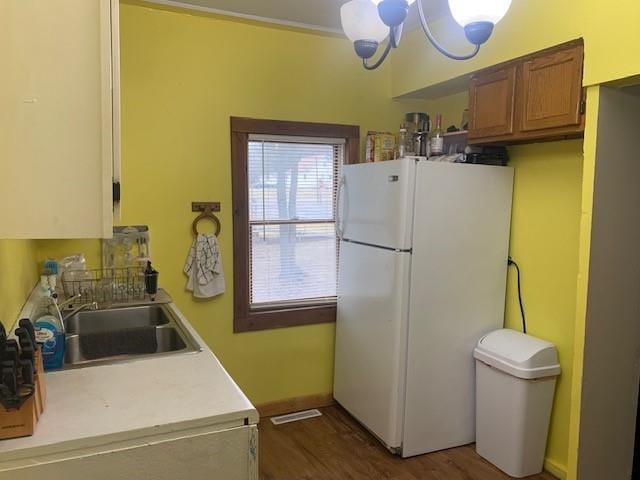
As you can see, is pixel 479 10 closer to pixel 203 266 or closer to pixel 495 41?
pixel 495 41

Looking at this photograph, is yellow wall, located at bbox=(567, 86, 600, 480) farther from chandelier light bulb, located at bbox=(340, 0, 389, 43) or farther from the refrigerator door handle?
the refrigerator door handle

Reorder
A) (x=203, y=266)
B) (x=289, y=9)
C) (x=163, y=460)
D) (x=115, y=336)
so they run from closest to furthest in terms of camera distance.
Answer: (x=163, y=460), (x=115, y=336), (x=289, y=9), (x=203, y=266)

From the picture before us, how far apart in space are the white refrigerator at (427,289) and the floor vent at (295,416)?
47cm

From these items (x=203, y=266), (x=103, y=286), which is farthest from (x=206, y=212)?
(x=103, y=286)

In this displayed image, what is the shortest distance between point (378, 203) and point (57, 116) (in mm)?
1931

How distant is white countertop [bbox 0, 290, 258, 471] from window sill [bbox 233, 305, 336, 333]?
4.82 ft

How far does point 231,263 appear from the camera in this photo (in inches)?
121

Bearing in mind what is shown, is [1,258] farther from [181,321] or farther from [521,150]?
[521,150]

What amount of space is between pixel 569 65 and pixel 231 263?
2097mm

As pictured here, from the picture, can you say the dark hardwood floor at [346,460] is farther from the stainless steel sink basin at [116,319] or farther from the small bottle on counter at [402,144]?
the small bottle on counter at [402,144]

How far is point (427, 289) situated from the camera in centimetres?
268

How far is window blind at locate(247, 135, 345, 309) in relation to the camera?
317 cm

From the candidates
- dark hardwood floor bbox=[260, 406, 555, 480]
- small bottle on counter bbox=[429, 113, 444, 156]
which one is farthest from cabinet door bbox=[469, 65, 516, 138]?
dark hardwood floor bbox=[260, 406, 555, 480]

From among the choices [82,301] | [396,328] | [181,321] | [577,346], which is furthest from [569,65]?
[82,301]
